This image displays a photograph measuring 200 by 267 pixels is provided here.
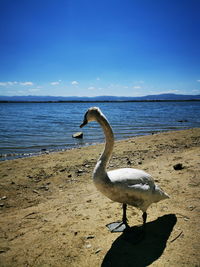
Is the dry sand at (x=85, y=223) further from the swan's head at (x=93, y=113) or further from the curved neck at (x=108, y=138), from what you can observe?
the swan's head at (x=93, y=113)

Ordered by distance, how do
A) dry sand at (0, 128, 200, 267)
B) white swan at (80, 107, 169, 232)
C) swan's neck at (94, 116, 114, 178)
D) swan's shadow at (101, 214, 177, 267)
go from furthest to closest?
1. swan's neck at (94, 116, 114, 178)
2. white swan at (80, 107, 169, 232)
3. dry sand at (0, 128, 200, 267)
4. swan's shadow at (101, 214, 177, 267)

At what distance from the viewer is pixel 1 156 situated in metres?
10.4

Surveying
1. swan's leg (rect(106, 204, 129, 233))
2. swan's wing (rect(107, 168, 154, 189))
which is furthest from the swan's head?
swan's leg (rect(106, 204, 129, 233))

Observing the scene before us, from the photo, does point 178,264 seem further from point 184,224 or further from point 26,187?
point 26,187

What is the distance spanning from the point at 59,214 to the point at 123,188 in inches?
82.7

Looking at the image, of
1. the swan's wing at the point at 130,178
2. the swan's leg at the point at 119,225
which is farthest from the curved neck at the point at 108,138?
the swan's leg at the point at 119,225

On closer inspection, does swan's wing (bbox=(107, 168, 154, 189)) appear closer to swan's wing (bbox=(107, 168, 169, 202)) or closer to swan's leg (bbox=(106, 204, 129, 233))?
swan's wing (bbox=(107, 168, 169, 202))

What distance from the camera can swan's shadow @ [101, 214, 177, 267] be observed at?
2.83 m

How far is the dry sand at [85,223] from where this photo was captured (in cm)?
297

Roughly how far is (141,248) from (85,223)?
4.23 feet

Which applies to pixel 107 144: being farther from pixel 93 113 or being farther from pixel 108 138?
pixel 93 113

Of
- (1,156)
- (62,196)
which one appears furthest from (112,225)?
(1,156)

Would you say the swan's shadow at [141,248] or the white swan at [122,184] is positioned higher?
the white swan at [122,184]

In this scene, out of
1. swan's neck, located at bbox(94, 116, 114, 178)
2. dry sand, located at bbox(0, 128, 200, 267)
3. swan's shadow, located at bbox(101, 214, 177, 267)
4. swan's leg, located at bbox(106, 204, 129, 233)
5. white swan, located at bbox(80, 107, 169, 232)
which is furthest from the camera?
swan's leg, located at bbox(106, 204, 129, 233)
